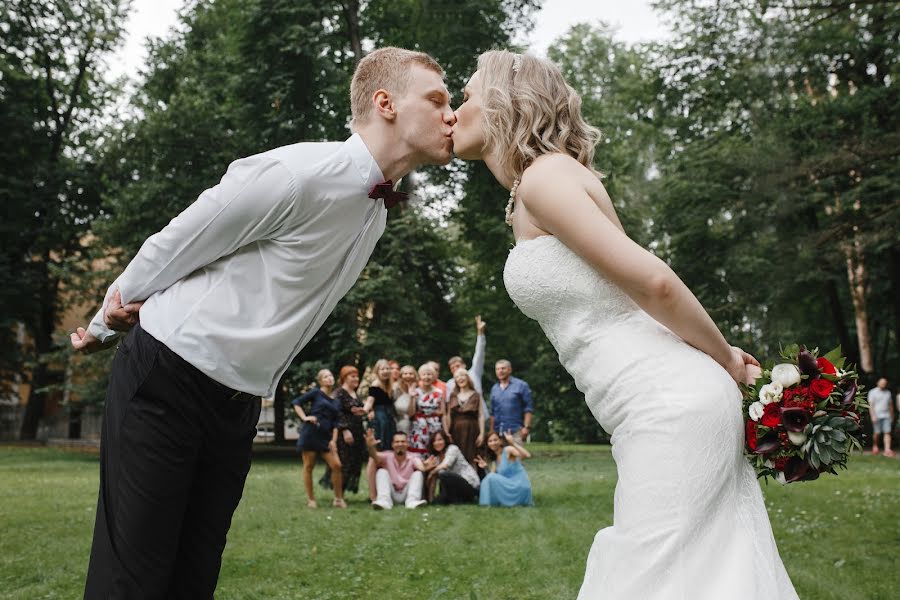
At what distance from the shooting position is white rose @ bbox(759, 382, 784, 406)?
2758mm

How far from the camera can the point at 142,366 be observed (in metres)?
3.04

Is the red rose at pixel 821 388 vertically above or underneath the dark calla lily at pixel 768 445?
above

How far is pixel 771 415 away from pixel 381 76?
1.90m

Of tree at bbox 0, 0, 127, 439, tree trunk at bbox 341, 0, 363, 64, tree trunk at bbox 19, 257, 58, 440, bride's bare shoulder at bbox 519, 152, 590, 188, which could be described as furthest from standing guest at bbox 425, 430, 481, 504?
tree trunk at bbox 19, 257, 58, 440

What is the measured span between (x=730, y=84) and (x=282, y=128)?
1276cm

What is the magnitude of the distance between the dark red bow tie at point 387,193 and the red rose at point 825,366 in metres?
1.65

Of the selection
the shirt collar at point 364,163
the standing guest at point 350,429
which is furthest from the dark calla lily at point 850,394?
the standing guest at point 350,429

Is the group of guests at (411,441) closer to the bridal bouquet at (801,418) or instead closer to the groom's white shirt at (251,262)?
the groom's white shirt at (251,262)

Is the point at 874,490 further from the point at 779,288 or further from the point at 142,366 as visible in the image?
the point at 142,366

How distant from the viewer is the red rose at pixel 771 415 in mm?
2709

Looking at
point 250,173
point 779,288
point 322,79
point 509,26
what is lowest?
point 250,173

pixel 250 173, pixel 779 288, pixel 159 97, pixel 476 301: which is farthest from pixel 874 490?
pixel 159 97

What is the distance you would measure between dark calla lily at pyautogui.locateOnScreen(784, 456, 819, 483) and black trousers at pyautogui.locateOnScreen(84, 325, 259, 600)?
6.45 feet

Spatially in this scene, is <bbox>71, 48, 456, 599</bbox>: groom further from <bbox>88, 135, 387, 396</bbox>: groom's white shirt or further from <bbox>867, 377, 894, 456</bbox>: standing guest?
<bbox>867, 377, 894, 456</bbox>: standing guest
